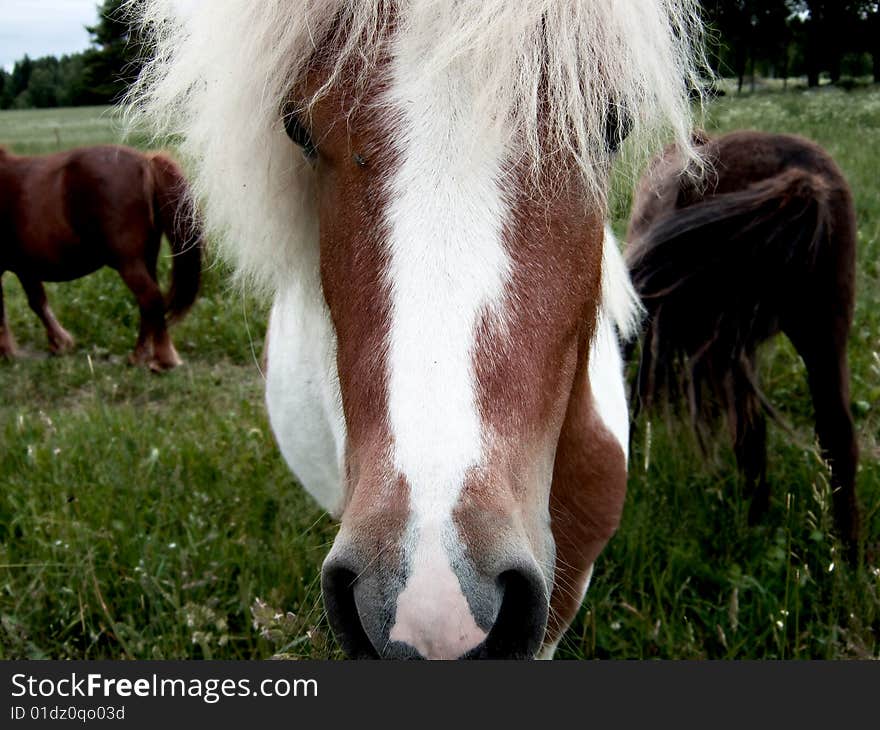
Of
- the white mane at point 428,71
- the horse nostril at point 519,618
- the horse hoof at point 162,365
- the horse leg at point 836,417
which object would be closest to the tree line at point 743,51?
the white mane at point 428,71

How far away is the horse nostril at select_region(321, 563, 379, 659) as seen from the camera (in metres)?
1.08

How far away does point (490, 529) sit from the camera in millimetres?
996

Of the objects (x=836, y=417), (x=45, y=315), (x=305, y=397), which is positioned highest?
(x=305, y=397)

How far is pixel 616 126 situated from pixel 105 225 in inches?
190

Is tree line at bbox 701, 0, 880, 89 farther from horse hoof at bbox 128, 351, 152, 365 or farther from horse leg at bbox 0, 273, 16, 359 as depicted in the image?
horse leg at bbox 0, 273, 16, 359

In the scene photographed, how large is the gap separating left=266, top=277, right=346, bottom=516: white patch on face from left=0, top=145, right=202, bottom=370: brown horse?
2953mm

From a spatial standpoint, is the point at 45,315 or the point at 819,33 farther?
the point at 45,315

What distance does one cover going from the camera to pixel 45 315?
575cm

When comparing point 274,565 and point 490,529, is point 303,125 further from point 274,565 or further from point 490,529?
point 274,565

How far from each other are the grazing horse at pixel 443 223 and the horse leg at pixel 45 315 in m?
4.83

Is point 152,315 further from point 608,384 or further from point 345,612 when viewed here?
point 345,612

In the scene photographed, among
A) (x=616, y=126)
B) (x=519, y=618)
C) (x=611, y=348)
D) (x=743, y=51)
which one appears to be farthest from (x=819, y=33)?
(x=519, y=618)

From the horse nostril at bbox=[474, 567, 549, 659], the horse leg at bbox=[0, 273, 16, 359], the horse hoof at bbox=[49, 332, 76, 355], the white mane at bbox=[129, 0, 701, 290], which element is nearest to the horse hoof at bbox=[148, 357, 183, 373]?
the horse hoof at bbox=[49, 332, 76, 355]

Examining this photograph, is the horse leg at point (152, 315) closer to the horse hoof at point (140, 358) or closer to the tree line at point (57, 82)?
the horse hoof at point (140, 358)
